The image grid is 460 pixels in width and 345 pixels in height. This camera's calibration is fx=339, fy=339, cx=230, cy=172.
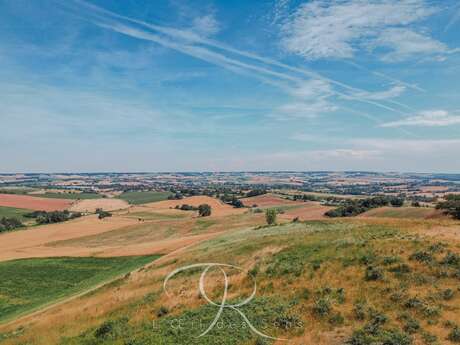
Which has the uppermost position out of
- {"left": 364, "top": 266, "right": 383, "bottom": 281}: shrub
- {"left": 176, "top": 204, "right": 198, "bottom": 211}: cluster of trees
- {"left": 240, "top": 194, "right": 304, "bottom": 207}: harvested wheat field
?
{"left": 364, "top": 266, "right": 383, "bottom": 281}: shrub

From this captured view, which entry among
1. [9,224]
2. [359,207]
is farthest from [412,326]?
[9,224]

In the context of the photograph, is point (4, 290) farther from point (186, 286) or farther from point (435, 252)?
point (435, 252)

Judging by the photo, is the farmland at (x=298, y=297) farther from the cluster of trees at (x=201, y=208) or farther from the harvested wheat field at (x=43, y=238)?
the cluster of trees at (x=201, y=208)

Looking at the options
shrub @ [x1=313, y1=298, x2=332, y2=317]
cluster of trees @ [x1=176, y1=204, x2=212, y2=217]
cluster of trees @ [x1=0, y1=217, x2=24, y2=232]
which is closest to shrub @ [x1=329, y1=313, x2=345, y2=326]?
shrub @ [x1=313, y1=298, x2=332, y2=317]

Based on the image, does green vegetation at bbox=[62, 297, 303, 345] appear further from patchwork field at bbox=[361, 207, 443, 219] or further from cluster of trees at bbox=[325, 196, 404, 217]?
cluster of trees at bbox=[325, 196, 404, 217]

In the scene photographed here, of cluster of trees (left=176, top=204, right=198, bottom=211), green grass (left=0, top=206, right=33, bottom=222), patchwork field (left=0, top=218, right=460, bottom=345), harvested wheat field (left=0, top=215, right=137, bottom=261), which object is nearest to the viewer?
patchwork field (left=0, top=218, right=460, bottom=345)

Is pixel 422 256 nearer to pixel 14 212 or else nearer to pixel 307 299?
pixel 307 299
